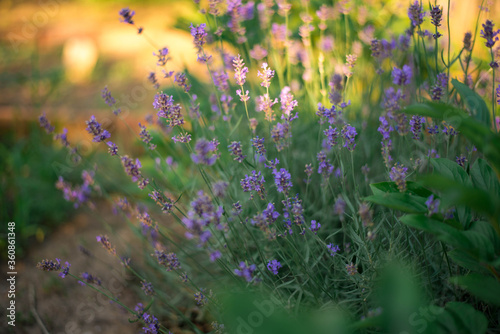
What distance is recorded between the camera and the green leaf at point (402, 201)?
95 cm

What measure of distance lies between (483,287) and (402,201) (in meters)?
0.26

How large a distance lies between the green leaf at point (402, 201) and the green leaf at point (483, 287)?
19 cm

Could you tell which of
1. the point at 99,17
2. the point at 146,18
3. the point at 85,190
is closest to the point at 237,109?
the point at 85,190

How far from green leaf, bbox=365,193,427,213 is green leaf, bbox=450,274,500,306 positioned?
0.19 m

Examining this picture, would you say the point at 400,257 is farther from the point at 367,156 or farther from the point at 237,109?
the point at 237,109

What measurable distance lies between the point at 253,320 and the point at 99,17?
5.78 m

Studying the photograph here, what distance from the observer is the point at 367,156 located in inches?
70.3

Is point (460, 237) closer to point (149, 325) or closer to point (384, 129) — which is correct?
point (384, 129)

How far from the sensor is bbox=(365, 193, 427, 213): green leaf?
0.95 metres

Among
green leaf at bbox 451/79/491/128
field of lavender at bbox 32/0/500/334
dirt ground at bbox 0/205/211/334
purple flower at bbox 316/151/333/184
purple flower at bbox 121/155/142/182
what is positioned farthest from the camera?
dirt ground at bbox 0/205/211/334

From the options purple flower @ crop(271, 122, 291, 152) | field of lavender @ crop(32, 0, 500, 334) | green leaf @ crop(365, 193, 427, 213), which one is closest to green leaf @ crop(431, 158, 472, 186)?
field of lavender @ crop(32, 0, 500, 334)

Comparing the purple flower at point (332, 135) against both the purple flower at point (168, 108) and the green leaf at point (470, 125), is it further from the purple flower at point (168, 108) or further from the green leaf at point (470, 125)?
the purple flower at point (168, 108)

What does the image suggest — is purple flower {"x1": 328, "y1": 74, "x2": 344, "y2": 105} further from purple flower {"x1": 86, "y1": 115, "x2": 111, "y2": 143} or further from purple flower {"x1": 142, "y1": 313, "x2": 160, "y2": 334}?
purple flower {"x1": 142, "y1": 313, "x2": 160, "y2": 334}

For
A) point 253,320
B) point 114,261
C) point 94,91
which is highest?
point 253,320
